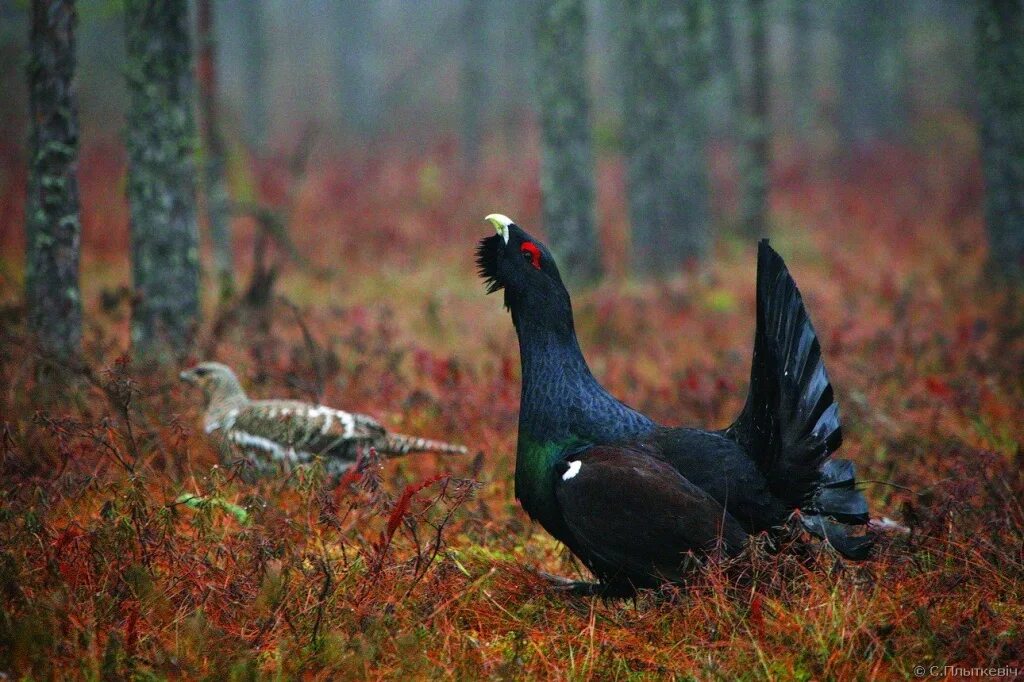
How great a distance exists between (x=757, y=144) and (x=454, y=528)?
1162cm

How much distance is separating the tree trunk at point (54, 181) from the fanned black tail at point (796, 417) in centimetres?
418

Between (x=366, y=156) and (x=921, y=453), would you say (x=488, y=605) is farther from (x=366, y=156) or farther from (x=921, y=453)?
(x=366, y=156)

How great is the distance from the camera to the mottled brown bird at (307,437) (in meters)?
5.21

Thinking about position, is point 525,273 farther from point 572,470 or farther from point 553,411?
point 572,470

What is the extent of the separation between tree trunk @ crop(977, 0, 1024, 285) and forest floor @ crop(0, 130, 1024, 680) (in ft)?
3.11

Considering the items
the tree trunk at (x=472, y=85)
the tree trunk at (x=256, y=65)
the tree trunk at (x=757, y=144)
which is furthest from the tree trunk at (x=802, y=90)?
the tree trunk at (x=256, y=65)

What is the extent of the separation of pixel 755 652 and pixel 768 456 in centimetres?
84

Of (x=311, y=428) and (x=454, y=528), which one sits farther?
(x=311, y=428)

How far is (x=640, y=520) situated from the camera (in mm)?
3619

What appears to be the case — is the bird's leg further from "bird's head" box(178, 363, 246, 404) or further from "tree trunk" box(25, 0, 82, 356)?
"tree trunk" box(25, 0, 82, 356)

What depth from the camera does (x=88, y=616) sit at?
3.19m

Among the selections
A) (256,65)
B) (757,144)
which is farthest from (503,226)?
(256,65)

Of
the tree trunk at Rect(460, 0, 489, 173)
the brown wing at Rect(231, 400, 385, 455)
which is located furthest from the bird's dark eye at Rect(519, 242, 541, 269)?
the tree trunk at Rect(460, 0, 489, 173)

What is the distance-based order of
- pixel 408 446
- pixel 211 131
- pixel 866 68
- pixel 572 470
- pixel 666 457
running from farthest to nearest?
pixel 866 68 < pixel 211 131 < pixel 408 446 < pixel 666 457 < pixel 572 470
